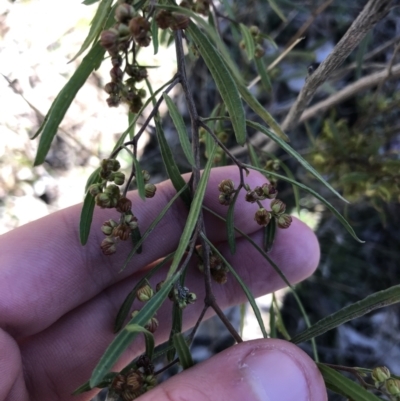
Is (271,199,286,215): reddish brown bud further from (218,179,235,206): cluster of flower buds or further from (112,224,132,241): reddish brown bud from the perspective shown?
(112,224,132,241): reddish brown bud

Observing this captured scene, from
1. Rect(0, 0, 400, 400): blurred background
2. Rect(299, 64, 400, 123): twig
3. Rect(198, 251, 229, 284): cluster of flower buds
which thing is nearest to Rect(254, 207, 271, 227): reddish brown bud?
Rect(198, 251, 229, 284): cluster of flower buds

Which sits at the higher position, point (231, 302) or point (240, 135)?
point (240, 135)

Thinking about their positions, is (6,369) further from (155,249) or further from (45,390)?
(155,249)

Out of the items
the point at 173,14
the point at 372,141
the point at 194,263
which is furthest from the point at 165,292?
the point at 372,141

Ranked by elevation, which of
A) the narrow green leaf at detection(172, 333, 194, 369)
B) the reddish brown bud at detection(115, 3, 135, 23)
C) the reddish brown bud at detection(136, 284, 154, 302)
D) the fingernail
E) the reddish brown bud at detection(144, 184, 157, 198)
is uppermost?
the reddish brown bud at detection(115, 3, 135, 23)

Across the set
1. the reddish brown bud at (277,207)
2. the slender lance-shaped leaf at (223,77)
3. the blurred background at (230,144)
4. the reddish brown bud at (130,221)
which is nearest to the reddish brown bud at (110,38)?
the slender lance-shaped leaf at (223,77)

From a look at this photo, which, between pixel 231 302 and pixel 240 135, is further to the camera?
pixel 231 302

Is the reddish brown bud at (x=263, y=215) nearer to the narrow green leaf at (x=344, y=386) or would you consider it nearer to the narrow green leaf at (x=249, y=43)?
the narrow green leaf at (x=344, y=386)
